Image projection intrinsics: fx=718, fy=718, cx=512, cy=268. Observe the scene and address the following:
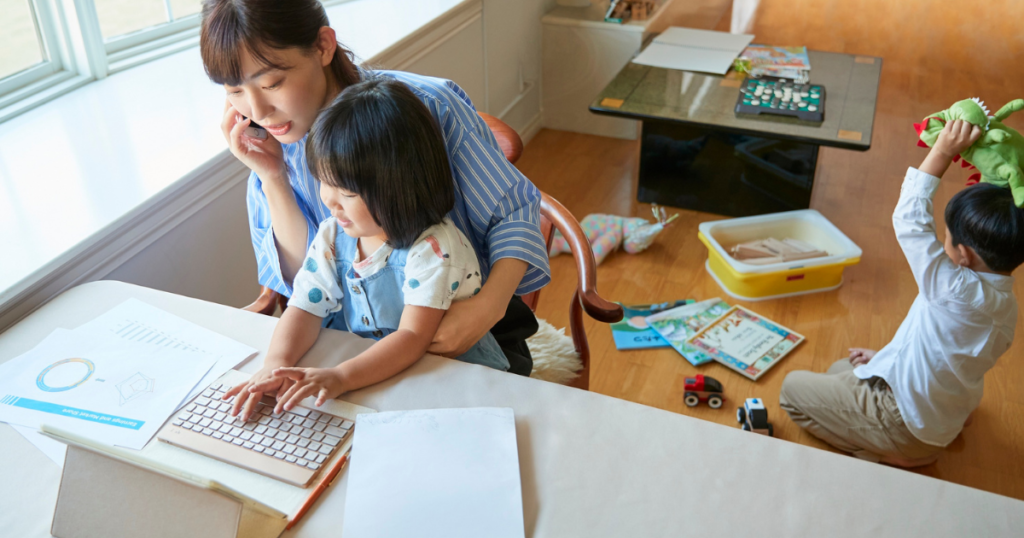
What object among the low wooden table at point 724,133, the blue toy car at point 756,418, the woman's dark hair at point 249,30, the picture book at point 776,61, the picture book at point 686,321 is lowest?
the picture book at point 686,321

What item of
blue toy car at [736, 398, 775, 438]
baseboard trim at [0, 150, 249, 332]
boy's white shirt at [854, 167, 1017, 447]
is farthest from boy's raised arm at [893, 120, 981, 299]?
baseboard trim at [0, 150, 249, 332]

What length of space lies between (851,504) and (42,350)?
3.55ft

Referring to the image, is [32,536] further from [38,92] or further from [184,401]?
[38,92]

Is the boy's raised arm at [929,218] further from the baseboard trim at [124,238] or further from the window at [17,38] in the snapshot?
the window at [17,38]

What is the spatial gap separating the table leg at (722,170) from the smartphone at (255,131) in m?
1.75

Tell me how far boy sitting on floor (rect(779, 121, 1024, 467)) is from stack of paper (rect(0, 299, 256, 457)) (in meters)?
1.36

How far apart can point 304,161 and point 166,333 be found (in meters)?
0.35

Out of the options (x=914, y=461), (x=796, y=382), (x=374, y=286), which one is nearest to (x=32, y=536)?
(x=374, y=286)

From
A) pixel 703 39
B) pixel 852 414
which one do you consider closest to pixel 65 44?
pixel 852 414

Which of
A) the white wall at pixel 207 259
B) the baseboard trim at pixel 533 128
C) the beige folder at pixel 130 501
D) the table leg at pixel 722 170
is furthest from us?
the baseboard trim at pixel 533 128

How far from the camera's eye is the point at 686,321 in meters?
2.23

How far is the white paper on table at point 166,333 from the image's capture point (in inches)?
40.6

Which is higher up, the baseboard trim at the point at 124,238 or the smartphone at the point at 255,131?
→ the smartphone at the point at 255,131

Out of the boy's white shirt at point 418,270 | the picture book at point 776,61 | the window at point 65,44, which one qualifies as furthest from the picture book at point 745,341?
the window at point 65,44
